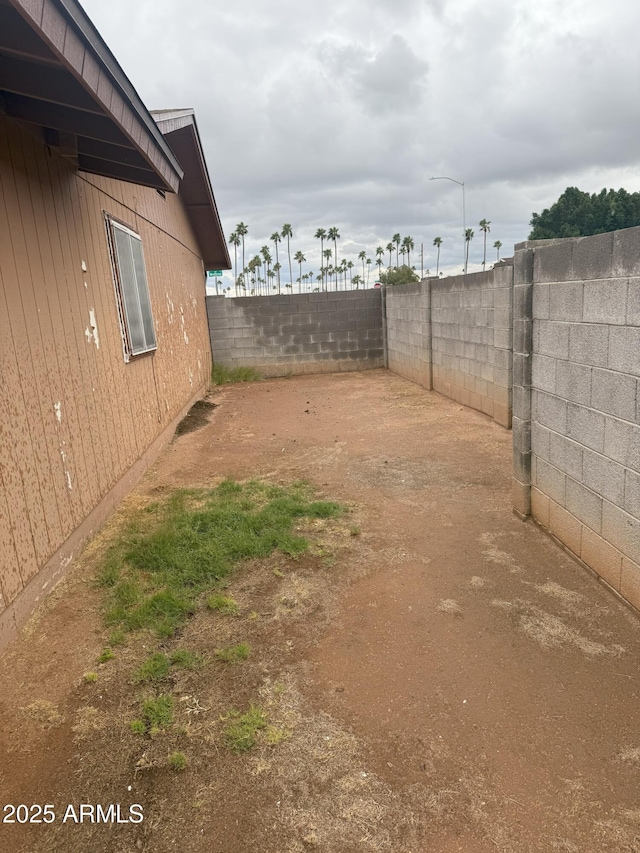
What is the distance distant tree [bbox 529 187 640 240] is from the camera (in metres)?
40.9

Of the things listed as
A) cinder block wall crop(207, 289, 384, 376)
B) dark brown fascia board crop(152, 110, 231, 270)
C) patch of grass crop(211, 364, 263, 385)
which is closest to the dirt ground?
dark brown fascia board crop(152, 110, 231, 270)

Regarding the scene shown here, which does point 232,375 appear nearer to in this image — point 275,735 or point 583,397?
point 583,397

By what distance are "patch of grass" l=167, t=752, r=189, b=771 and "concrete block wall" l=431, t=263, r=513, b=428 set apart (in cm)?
595

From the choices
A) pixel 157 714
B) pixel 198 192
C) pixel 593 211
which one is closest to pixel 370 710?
pixel 157 714

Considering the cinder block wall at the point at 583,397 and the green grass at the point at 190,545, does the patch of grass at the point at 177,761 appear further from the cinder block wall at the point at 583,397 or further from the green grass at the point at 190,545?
the cinder block wall at the point at 583,397

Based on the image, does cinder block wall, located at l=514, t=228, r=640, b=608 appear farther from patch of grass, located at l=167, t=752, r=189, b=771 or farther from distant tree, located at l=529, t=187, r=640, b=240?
distant tree, located at l=529, t=187, r=640, b=240

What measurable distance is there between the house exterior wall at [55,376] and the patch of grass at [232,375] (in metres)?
6.56

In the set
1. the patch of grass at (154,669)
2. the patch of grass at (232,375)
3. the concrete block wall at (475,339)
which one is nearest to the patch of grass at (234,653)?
the patch of grass at (154,669)

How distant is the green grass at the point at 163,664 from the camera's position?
8.25 ft

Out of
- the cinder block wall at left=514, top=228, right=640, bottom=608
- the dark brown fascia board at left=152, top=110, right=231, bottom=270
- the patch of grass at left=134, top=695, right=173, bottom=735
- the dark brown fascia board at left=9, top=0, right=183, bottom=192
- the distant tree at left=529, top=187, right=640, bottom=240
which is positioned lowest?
the patch of grass at left=134, top=695, right=173, bottom=735

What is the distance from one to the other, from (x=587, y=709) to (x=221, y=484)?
3728mm

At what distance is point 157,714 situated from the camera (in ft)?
7.45

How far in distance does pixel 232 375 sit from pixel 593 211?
40076mm

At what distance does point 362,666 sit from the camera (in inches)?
101
